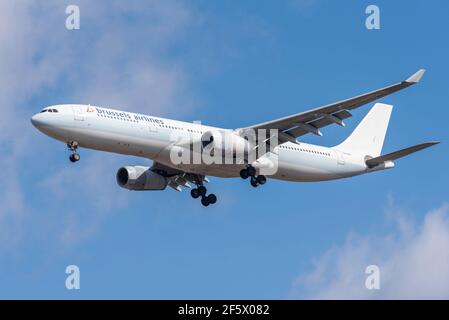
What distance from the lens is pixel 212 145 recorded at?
64875 millimetres

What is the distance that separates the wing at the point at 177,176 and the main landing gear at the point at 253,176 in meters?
5.11

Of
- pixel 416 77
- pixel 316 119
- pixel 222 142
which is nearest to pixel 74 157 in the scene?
pixel 222 142

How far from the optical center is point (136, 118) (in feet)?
210

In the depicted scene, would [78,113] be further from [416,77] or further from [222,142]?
[416,77]

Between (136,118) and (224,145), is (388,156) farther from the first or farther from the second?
(136,118)

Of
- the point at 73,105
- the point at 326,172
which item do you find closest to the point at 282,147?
the point at 326,172

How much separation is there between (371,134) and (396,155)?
8.27 m

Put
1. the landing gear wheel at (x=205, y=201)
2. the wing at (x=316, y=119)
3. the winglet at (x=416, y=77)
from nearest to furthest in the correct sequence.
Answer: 1. the winglet at (x=416, y=77)
2. the wing at (x=316, y=119)
3. the landing gear wheel at (x=205, y=201)

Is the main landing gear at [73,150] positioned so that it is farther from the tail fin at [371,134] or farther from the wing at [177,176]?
the tail fin at [371,134]

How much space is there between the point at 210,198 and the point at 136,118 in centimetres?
987

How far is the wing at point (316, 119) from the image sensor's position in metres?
61.5

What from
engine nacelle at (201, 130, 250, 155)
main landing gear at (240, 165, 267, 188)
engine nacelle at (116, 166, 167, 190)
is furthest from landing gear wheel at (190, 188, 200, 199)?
engine nacelle at (201, 130, 250, 155)

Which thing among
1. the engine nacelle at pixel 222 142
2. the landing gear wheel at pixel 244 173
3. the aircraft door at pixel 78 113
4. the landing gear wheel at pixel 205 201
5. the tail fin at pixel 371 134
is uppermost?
the tail fin at pixel 371 134

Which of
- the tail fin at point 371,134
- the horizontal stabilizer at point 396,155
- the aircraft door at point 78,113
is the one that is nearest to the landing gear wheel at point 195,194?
the tail fin at point 371,134
